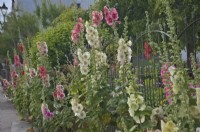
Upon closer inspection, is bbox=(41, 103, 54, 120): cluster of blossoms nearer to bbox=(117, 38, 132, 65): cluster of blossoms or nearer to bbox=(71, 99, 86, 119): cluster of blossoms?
bbox=(71, 99, 86, 119): cluster of blossoms

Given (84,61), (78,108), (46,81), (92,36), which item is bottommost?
(78,108)

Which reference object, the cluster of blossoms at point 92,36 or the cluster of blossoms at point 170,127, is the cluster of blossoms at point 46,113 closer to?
the cluster of blossoms at point 92,36

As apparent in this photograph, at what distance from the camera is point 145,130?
11.8 ft

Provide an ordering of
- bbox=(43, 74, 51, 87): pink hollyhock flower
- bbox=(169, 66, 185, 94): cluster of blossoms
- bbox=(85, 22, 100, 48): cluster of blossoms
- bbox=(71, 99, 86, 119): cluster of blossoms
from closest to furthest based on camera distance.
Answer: bbox=(169, 66, 185, 94): cluster of blossoms → bbox=(71, 99, 86, 119): cluster of blossoms → bbox=(85, 22, 100, 48): cluster of blossoms → bbox=(43, 74, 51, 87): pink hollyhock flower

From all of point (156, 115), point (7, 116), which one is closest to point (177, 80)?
point (156, 115)

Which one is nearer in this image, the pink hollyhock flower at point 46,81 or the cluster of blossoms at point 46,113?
the cluster of blossoms at point 46,113

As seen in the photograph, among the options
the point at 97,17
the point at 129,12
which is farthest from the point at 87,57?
the point at 129,12

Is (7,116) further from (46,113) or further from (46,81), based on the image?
(46,113)

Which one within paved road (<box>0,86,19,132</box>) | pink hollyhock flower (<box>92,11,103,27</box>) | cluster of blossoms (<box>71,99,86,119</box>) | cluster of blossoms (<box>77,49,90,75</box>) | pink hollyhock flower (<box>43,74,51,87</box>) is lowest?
paved road (<box>0,86,19,132</box>)

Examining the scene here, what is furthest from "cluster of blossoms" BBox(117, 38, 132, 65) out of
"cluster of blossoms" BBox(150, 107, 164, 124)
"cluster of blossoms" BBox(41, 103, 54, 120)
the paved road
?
the paved road

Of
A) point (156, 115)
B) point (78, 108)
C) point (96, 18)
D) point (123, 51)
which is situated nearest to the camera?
point (156, 115)

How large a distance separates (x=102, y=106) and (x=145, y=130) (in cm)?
126

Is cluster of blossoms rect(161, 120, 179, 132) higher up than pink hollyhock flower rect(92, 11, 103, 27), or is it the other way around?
pink hollyhock flower rect(92, 11, 103, 27)

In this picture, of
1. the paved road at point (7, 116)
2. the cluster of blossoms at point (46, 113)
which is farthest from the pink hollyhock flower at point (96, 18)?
the paved road at point (7, 116)
